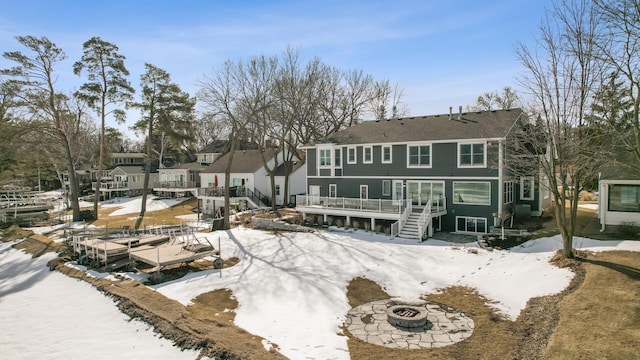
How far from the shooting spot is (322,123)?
44719 millimetres

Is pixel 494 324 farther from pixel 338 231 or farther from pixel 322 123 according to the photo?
pixel 322 123

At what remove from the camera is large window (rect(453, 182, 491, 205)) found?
73.6 ft

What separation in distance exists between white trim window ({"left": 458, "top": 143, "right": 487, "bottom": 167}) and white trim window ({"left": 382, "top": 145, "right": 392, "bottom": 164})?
4.87 m

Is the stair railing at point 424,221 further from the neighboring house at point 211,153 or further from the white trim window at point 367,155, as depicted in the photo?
the neighboring house at point 211,153

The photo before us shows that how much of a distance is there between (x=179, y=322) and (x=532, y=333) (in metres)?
9.51

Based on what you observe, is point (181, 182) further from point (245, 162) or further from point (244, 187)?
point (244, 187)

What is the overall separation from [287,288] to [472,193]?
46.9 ft

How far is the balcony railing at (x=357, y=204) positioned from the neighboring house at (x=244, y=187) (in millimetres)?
11445

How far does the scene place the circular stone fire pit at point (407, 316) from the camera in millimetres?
10438

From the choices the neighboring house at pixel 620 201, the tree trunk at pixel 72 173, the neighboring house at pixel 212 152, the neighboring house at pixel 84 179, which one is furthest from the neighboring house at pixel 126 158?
the neighboring house at pixel 620 201

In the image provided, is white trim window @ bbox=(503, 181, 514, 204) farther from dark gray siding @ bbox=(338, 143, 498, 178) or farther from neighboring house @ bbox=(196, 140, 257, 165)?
neighboring house @ bbox=(196, 140, 257, 165)

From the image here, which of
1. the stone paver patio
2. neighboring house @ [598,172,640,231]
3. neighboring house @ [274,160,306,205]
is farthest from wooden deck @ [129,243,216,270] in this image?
neighboring house @ [274,160,306,205]

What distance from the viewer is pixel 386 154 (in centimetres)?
2656

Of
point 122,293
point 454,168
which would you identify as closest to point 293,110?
point 454,168
